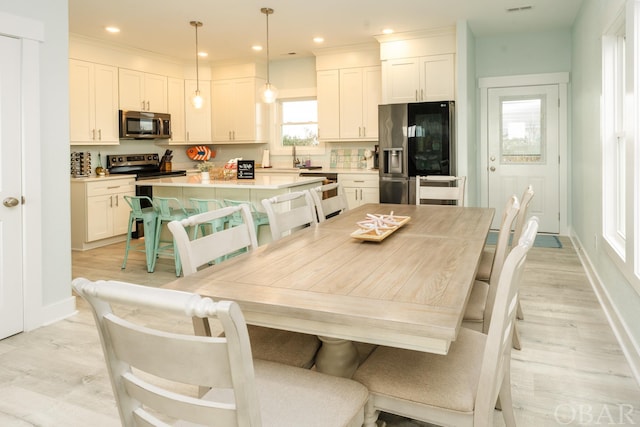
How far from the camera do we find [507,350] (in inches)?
60.4

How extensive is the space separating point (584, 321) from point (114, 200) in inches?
206

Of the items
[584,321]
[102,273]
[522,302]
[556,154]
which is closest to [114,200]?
[102,273]

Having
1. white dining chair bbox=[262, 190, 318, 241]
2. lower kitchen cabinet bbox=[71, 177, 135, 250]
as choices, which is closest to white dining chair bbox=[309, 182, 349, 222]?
white dining chair bbox=[262, 190, 318, 241]

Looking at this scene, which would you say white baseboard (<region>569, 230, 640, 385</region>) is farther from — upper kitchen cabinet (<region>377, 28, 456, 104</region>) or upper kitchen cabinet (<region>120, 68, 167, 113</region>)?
upper kitchen cabinet (<region>120, 68, 167, 113</region>)

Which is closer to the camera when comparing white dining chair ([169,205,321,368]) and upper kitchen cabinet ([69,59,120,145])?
Result: white dining chair ([169,205,321,368])

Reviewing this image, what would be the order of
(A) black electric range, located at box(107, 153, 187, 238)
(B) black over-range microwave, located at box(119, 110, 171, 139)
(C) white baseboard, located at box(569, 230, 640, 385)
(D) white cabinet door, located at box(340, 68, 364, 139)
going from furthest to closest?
1. (D) white cabinet door, located at box(340, 68, 364, 139)
2. (A) black electric range, located at box(107, 153, 187, 238)
3. (B) black over-range microwave, located at box(119, 110, 171, 139)
4. (C) white baseboard, located at box(569, 230, 640, 385)

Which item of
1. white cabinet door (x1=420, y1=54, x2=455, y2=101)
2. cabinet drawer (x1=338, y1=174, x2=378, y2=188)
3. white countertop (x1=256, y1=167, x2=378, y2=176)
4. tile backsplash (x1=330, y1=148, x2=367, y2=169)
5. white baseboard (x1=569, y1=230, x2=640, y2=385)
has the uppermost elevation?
white cabinet door (x1=420, y1=54, x2=455, y2=101)

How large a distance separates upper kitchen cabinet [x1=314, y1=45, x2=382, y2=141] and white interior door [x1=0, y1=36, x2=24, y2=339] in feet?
13.8

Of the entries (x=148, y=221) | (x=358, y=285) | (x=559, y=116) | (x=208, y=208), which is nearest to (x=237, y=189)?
(x=208, y=208)

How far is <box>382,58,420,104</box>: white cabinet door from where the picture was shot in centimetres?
573

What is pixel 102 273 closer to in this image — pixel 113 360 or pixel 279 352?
pixel 279 352

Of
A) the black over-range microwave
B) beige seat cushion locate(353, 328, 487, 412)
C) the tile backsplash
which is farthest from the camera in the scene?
the tile backsplash

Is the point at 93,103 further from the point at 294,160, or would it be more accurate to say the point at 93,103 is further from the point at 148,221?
the point at 294,160

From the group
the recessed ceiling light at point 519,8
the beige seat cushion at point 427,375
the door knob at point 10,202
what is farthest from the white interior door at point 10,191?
the recessed ceiling light at point 519,8
